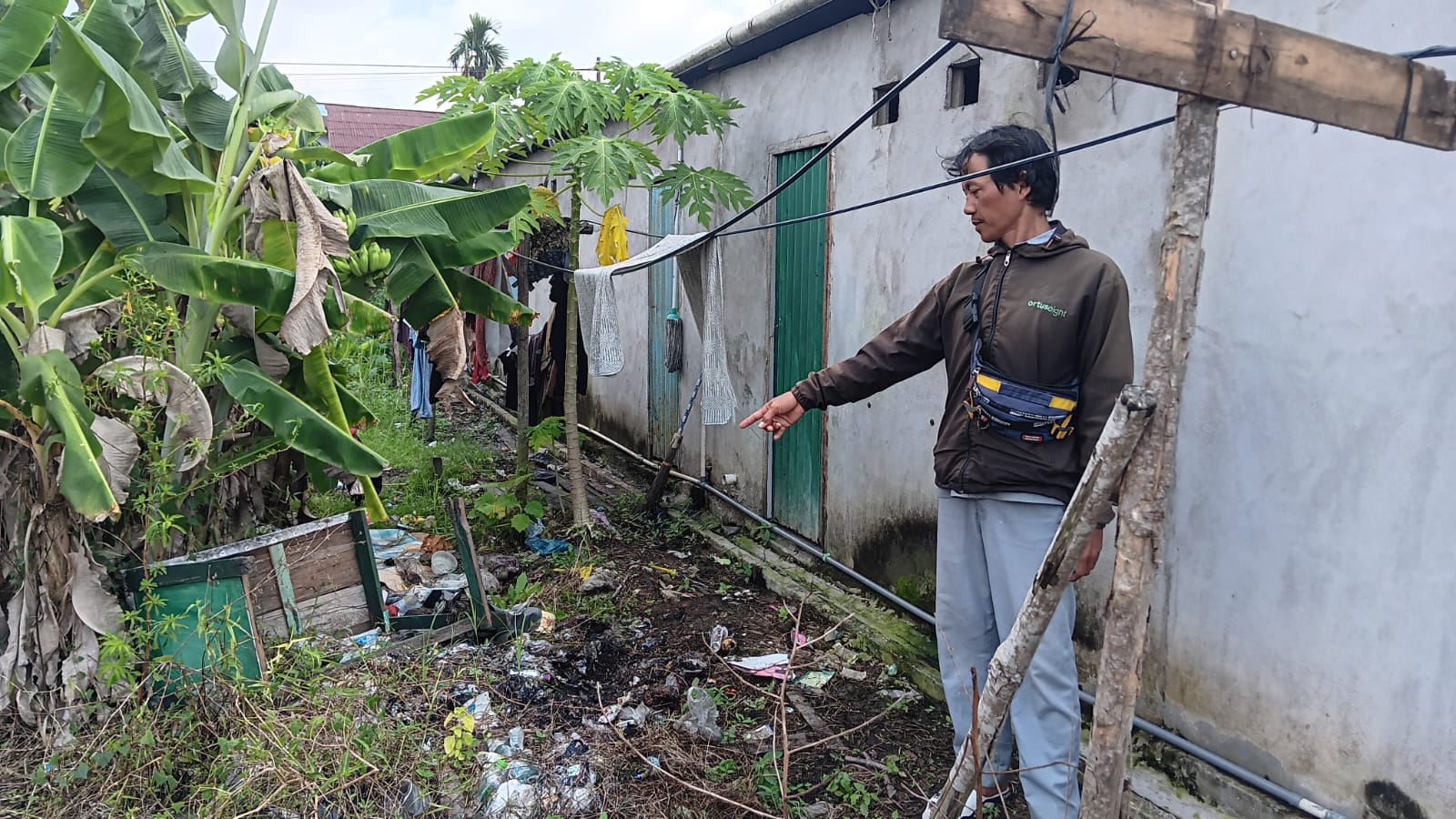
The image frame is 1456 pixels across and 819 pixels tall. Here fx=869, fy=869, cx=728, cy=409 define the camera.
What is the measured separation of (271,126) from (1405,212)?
4132mm

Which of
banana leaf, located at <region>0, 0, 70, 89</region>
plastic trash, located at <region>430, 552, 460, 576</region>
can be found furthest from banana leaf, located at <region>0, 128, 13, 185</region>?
plastic trash, located at <region>430, 552, 460, 576</region>

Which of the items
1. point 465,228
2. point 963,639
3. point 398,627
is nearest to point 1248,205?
point 963,639

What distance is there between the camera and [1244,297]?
2.73 meters

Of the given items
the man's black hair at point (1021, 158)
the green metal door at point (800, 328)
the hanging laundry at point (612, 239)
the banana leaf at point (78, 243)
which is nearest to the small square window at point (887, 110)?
the green metal door at point (800, 328)

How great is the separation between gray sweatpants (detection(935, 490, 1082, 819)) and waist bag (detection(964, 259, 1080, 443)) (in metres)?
0.20

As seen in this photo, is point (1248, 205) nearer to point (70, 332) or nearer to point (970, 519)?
point (970, 519)

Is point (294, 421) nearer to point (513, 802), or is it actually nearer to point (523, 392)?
point (513, 802)

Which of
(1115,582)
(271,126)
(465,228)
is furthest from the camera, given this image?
(465,228)

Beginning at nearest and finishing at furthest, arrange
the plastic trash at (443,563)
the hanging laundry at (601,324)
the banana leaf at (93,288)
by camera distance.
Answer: the banana leaf at (93,288)
the plastic trash at (443,563)
the hanging laundry at (601,324)

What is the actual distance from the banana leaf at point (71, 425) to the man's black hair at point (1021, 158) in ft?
9.85

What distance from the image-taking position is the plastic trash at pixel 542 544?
18.8 feet

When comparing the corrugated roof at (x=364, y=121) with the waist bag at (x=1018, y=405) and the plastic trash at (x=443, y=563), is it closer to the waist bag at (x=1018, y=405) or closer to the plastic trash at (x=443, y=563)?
the plastic trash at (x=443, y=563)

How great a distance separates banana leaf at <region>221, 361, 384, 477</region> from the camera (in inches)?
133

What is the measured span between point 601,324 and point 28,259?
3.19 meters
